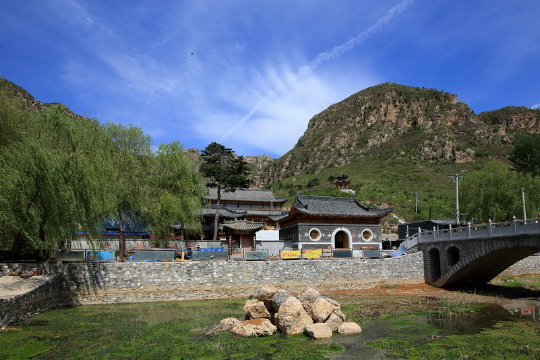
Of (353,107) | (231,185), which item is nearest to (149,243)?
(231,185)

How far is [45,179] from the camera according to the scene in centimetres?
1764

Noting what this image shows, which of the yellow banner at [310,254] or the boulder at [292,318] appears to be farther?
the yellow banner at [310,254]

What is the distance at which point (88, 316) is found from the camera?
58.4 feet

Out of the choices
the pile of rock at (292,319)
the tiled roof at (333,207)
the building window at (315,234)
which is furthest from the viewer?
the tiled roof at (333,207)

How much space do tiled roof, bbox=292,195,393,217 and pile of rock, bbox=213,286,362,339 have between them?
1888 cm

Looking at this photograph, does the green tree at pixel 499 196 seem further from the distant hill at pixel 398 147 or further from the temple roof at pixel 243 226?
the temple roof at pixel 243 226

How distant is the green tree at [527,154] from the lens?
54453 mm

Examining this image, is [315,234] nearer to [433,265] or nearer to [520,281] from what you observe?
[433,265]

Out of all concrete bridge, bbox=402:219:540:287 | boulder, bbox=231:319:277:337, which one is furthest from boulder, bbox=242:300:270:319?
concrete bridge, bbox=402:219:540:287

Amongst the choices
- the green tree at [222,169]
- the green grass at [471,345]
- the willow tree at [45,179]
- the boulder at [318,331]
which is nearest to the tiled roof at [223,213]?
the green tree at [222,169]

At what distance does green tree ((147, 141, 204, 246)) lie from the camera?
102 ft

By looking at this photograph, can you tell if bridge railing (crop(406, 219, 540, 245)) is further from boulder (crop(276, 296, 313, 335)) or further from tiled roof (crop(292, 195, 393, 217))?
boulder (crop(276, 296, 313, 335))

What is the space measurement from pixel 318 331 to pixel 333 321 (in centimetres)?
143

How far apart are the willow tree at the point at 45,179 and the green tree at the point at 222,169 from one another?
18468mm
